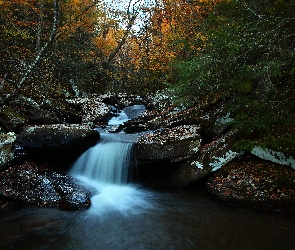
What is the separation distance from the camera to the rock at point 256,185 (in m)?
5.83

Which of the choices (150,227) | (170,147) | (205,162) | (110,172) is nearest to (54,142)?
(110,172)

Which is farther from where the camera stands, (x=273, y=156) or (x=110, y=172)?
(x=110, y=172)

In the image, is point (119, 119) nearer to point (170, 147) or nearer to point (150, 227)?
point (170, 147)

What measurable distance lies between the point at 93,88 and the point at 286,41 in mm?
17113

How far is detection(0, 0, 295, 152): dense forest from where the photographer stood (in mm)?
5727

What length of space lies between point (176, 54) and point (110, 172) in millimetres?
9222

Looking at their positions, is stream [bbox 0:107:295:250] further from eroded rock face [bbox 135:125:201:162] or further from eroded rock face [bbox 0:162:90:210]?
eroded rock face [bbox 135:125:201:162]

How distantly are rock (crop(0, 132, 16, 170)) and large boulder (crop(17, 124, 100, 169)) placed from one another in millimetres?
605

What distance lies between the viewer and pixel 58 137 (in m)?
7.91

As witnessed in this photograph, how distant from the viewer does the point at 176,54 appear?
14.5 metres

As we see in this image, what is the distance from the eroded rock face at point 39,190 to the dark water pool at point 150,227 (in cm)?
27

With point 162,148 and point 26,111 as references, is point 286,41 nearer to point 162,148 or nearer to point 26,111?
point 162,148

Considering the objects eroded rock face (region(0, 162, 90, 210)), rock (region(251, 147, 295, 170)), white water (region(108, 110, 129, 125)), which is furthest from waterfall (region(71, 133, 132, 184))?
white water (region(108, 110, 129, 125))

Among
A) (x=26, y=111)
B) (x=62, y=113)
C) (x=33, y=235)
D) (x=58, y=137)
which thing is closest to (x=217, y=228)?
(x=33, y=235)
